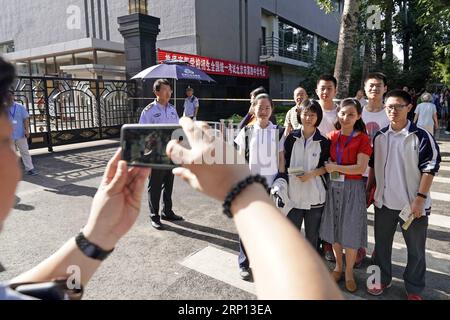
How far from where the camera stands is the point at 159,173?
4.36 m

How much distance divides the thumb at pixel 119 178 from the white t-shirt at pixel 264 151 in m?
2.25

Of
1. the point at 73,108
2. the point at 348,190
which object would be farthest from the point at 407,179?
the point at 73,108

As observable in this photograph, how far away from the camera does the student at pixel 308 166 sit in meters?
3.20

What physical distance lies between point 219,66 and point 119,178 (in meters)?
14.9

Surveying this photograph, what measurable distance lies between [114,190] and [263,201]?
0.55 m

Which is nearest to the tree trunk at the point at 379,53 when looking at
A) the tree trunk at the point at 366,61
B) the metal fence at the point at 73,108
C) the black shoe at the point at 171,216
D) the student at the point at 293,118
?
the tree trunk at the point at 366,61

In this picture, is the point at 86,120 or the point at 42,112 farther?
the point at 86,120

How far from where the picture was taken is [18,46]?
76.1ft

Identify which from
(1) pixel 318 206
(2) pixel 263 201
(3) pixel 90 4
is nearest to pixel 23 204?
(1) pixel 318 206

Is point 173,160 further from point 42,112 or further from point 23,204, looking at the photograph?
point 42,112

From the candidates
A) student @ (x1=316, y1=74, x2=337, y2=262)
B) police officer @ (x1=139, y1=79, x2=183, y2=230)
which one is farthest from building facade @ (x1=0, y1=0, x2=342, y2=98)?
student @ (x1=316, y1=74, x2=337, y2=262)

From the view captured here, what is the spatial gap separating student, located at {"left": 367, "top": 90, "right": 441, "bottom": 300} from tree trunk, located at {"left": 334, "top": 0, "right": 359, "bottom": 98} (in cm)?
444
